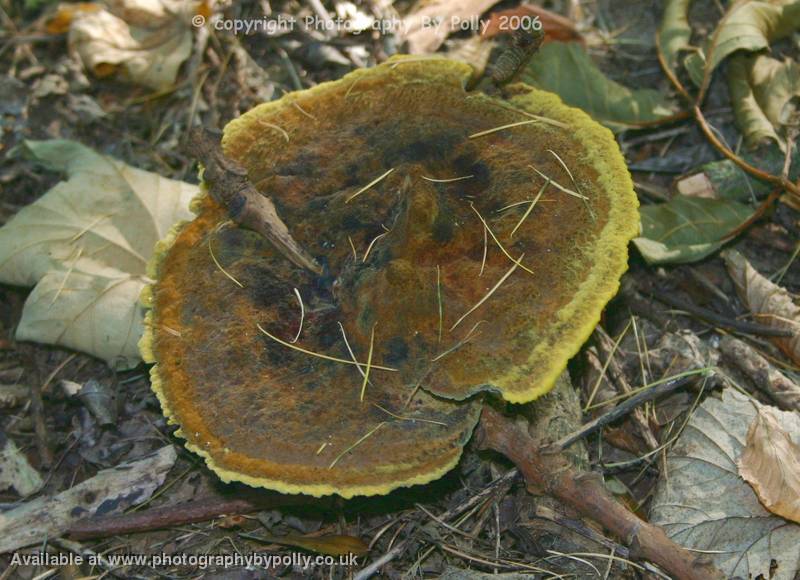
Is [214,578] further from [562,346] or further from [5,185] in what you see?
[5,185]

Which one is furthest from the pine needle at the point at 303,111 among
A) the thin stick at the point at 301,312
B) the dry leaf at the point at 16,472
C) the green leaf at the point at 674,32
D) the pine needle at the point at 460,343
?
the green leaf at the point at 674,32

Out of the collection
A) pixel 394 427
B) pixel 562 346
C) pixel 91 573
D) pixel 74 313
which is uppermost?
pixel 562 346

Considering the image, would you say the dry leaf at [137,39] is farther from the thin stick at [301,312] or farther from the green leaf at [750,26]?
the green leaf at [750,26]

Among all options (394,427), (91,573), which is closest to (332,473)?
(394,427)

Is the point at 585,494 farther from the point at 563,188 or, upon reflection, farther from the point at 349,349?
the point at 563,188

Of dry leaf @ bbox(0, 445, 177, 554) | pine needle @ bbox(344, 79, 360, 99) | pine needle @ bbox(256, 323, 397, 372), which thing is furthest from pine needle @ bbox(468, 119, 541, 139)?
dry leaf @ bbox(0, 445, 177, 554)

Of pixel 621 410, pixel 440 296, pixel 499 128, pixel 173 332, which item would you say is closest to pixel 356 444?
pixel 440 296
